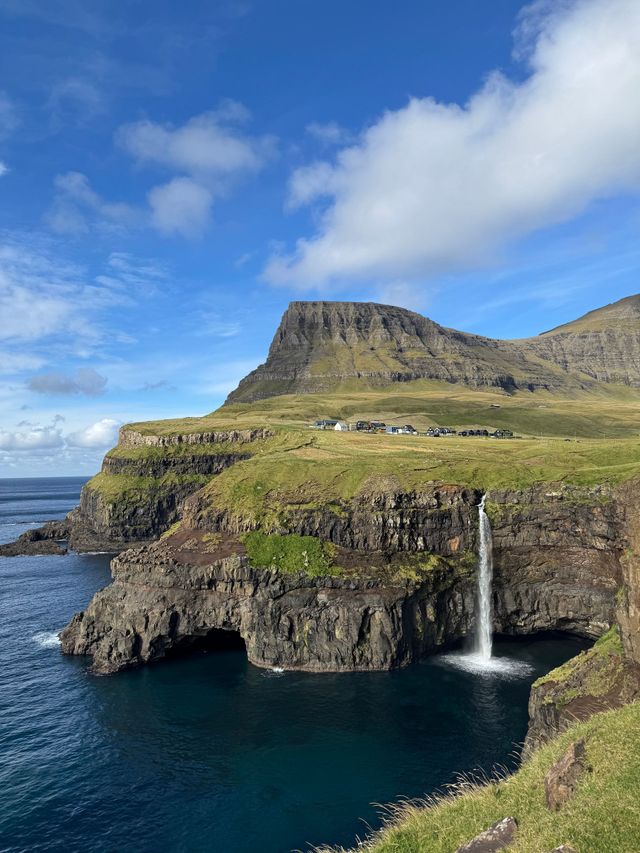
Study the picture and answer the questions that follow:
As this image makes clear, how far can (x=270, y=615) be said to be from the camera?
2862 inches

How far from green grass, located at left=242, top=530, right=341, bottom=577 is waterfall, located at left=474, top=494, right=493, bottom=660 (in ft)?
73.4

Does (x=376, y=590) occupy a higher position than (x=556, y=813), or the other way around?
(x=556, y=813)

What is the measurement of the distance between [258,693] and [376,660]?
16214 mm

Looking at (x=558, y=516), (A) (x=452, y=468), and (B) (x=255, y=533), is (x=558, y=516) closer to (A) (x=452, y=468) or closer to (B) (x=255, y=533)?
(A) (x=452, y=468)

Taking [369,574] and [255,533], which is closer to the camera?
[369,574]

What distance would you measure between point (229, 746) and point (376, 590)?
27556 millimetres

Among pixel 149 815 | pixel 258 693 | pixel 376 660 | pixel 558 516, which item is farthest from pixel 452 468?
pixel 149 815

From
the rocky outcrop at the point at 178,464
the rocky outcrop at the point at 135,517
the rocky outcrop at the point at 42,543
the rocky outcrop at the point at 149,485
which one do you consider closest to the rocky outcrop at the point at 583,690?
the rocky outcrop at the point at 149,485

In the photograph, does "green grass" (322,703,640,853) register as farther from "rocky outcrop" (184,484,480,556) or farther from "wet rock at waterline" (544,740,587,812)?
"rocky outcrop" (184,484,480,556)

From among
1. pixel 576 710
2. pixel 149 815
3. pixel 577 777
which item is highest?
pixel 577 777

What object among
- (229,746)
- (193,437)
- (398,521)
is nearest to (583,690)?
(229,746)

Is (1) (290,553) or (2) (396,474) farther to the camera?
(2) (396,474)

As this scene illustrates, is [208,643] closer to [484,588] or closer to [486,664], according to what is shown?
[486,664]

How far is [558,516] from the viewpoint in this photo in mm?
77375
